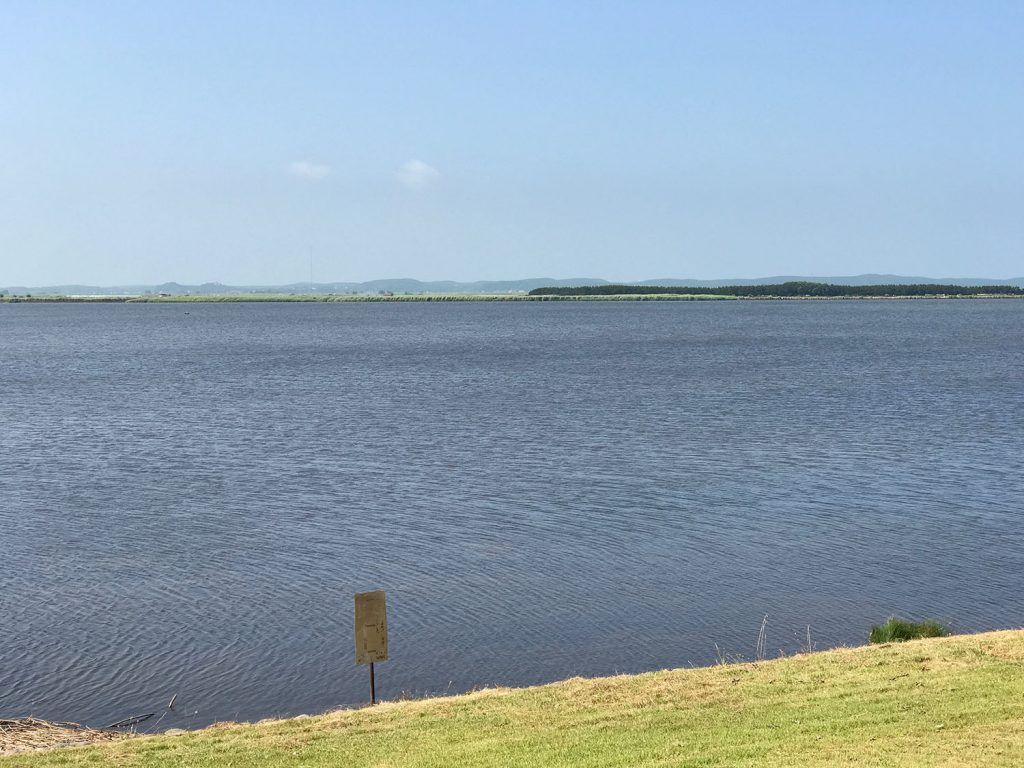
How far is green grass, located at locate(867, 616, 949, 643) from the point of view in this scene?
1861cm

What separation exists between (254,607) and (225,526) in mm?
7310

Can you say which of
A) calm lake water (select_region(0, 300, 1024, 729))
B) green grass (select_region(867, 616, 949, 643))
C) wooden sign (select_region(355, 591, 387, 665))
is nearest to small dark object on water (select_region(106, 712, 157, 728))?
calm lake water (select_region(0, 300, 1024, 729))

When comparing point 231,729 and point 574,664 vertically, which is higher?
point 231,729

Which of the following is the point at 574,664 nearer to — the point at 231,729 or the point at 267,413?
the point at 231,729

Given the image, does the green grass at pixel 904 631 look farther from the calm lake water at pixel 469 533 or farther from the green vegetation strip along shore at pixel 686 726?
the green vegetation strip along shore at pixel 686 726

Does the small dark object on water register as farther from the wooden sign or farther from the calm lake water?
the wooden sign

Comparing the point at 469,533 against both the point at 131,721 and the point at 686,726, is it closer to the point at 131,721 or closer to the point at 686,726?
the point at 131,721

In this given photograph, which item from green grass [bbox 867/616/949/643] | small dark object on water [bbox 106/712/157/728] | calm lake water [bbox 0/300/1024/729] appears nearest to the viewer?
small dark object on water [bbox 106/712/157/728]

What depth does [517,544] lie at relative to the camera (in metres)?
27.5

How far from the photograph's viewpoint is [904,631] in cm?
1872

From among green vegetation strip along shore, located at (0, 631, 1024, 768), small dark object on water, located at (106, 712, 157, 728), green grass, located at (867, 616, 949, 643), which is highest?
green vegetation strip along shore, located at (0, 631, 1024, 768)

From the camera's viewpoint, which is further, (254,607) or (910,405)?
(910,405)

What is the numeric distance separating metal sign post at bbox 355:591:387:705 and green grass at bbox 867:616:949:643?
821 centimetres

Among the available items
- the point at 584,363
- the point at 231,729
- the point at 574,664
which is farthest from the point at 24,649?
the point at 584,363
